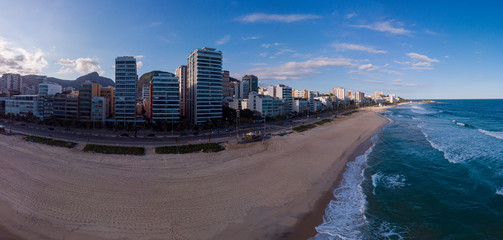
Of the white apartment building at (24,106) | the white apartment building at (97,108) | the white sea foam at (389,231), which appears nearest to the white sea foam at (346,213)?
the white sea foam at (389,231)

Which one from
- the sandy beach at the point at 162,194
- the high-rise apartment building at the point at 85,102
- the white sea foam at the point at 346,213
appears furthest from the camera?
the high-rise apartment building at the point at 85,102

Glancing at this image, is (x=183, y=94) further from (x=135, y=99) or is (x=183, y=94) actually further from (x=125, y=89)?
(x=125, y=89)

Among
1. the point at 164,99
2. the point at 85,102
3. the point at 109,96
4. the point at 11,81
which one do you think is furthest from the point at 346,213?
the point at 11,81

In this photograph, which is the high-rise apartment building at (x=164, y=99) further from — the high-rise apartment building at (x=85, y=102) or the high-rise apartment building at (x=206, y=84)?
the high-rise apartment building at (x=85, y=102)

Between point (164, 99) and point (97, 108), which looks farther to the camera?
point (97, 108)

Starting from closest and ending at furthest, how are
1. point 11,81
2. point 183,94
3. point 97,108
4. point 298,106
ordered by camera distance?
point 97,108 → point 183,94 → point 298,106 → point 11,81
